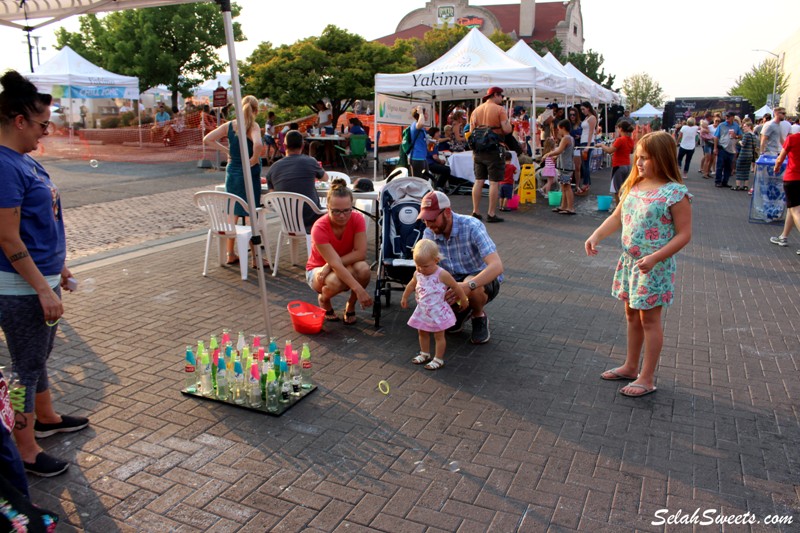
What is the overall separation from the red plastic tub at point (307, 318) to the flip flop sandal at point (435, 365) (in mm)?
1126

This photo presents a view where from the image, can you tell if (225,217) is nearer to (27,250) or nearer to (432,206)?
(432,206)

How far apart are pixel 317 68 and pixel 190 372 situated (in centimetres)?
1845

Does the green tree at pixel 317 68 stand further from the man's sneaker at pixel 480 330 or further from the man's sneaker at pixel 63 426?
the man's sneaker at pixel 63 426

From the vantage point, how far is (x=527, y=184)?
1262 centimetres

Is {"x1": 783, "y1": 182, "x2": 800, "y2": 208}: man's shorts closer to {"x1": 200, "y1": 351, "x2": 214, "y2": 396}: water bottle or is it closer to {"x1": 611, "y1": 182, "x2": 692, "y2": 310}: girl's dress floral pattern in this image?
{"x1": 611, "y1": 182, "x2": 692, "y2": 310}: girl's dress floral pattern

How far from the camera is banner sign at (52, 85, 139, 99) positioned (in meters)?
22.7

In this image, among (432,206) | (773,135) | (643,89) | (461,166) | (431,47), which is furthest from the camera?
(643,89)

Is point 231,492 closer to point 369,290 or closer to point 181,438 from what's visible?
point 181,438

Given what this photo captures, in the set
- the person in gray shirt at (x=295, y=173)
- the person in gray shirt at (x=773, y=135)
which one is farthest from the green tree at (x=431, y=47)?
the person in gray shirt at (x=295, y=173)

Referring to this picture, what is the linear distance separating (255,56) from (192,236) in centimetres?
1422

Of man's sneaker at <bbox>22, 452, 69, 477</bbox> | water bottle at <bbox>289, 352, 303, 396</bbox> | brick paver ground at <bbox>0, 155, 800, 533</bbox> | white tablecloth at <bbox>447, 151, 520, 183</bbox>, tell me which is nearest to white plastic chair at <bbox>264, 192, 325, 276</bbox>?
brick paver ground at <bbox>0, 155, 800, 533</bbox>

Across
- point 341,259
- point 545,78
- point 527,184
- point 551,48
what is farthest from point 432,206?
point 551,48

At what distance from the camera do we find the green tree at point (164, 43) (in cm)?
3000

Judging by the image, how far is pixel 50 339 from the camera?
3268 mm
